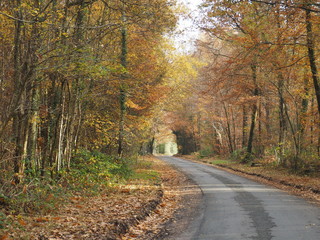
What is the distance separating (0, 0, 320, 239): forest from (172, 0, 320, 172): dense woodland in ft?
0.30

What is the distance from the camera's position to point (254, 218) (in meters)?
8.00

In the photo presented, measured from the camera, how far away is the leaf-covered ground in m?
6.27

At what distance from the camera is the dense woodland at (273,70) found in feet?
44.3

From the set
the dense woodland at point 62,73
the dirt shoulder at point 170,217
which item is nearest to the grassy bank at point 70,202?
the dirt shoulder at point 170,217

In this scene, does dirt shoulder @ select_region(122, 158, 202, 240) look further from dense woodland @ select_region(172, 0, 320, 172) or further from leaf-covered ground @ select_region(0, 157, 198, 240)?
dense woodland @ select_region(172, 0, 320, 172)

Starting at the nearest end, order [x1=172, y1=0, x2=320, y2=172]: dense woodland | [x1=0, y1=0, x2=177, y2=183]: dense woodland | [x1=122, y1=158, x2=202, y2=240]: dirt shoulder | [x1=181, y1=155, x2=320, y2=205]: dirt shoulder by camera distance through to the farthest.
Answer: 1. [x1=122, y1=158, x2=202, y2=240]: dirt shoulder
2. [x1=0, y1=0, x2=177, y2=183]: dense woodland
3. [x1=181, y1=155, x2=320, y2=205]: dirt shoulder
4. [x1=172, y1=0, x2=320, y2=172]: dense woodland

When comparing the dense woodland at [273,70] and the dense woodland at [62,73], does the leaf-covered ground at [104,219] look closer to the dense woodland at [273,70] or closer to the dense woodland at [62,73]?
the dense woodland at [62,73]

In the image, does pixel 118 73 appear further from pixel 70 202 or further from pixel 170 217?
pixel 170 217

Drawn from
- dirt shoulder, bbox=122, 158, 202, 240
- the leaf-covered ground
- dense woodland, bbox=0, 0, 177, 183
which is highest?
dense woodland, bbox=0, 0, 177, 183

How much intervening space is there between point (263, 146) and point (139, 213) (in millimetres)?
20453

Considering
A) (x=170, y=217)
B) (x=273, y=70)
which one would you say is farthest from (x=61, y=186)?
(x=273, y=70)

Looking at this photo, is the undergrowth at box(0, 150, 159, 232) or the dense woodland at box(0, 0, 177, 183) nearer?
the undergrowth at box(0, 150, 159, 232)

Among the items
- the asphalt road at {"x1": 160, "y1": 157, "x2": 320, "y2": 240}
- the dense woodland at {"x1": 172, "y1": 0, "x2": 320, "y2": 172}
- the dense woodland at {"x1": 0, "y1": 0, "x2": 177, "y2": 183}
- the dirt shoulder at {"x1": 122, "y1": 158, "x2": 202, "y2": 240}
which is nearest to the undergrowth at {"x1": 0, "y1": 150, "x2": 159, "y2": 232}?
the dense woodland at {"x1": 0, "y1": 0, "x2": 177, "y2": 183}

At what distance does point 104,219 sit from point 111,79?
7355mm
